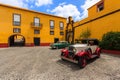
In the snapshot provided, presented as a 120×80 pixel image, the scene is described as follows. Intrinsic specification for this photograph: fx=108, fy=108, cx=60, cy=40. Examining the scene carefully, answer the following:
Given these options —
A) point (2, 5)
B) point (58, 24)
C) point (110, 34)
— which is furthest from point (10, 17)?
point (110, 34)

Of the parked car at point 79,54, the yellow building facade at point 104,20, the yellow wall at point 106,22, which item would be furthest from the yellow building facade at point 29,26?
the parked car at point 79,54

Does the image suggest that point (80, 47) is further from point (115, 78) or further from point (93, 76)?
point (115, 78)

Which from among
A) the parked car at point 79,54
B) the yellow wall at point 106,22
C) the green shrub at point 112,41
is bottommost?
the parked car at point 79,54

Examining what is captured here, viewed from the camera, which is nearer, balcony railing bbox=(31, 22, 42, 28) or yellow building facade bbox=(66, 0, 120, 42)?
yellow building facade bbox=(66, 0, 120, 42)

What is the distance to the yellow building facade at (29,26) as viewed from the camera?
76.1ft

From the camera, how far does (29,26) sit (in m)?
26.2

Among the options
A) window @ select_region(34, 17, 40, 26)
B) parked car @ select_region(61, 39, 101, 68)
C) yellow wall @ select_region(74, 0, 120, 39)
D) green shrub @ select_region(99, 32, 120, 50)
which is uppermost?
window @ select_region(34, 17, 40, 26)

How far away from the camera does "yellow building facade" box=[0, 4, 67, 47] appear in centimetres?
2320

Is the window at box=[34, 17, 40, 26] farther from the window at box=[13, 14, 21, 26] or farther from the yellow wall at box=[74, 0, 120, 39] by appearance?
the yellow wall at box=[74, 0, 120, 39]

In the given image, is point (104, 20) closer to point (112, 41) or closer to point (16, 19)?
point (112, 41)

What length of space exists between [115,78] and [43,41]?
23965mm

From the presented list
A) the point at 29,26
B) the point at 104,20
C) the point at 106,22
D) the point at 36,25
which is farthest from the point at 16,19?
the point at 106,22

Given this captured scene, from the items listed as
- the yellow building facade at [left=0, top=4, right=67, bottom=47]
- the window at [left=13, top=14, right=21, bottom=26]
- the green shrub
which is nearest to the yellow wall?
the green shrub

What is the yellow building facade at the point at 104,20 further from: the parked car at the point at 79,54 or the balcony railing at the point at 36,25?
the balcony railing at the point at 36,25
